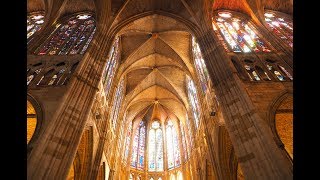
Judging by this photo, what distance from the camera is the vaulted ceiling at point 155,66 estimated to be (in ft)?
65.4

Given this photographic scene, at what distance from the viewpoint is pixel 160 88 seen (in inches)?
1018

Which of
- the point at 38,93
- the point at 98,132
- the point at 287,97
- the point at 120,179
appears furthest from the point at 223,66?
the point at 120,179

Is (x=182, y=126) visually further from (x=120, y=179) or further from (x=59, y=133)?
(x=59, y=133)

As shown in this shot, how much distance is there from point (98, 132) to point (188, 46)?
11023 millimetres

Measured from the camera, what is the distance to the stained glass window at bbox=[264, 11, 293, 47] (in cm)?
1652

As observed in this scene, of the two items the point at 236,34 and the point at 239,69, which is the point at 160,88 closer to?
the point at 236,34

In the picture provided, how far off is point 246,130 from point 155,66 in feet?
48.7

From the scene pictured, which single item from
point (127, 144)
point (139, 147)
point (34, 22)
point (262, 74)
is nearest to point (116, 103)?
point (127, 144)

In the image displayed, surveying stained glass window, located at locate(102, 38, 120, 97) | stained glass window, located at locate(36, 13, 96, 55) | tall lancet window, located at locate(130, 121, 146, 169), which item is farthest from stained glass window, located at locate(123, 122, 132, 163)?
stained glass window, located at locate(36, 13, 96, 55)

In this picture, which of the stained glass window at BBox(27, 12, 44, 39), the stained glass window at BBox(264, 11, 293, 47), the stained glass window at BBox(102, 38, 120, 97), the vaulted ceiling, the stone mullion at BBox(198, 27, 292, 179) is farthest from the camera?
the vaulted ceiling

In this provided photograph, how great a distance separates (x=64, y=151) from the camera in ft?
29.4

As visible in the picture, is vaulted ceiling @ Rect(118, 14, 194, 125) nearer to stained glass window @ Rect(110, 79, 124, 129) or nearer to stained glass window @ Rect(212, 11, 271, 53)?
stained glass window @ Rect(110, 79, 124, 129)

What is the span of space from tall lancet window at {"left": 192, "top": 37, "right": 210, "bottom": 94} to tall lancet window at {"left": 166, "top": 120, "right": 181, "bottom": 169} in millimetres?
9893
